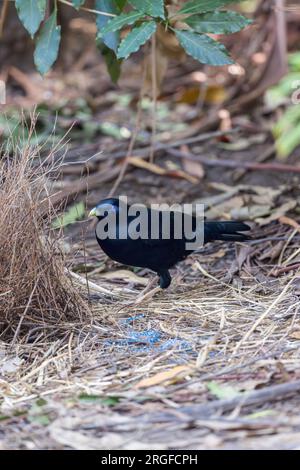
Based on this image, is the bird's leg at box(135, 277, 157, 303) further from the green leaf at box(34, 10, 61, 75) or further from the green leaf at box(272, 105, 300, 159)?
the green leaf at box(272, 105, 300, 159)

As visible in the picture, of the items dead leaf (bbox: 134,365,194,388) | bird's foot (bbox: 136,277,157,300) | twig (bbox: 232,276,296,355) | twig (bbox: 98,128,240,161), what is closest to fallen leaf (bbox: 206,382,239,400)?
dead leaf (bbox: 134,365,194,388)

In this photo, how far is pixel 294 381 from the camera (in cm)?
285

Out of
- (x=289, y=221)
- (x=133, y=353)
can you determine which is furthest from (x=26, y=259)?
(x=289, y=221)

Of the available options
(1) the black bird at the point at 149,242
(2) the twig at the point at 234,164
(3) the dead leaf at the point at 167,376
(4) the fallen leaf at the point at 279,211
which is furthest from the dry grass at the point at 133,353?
(2) the twig at the point at 234,164

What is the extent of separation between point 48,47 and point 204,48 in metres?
0.80

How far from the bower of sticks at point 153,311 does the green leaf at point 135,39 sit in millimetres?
432

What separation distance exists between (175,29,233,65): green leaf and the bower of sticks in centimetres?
70

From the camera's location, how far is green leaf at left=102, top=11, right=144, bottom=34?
152 inches

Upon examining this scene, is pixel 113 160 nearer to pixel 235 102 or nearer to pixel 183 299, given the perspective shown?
pixel 235 102

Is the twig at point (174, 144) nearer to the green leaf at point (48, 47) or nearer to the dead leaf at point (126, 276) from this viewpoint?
the dead leaf at point (126, 276)

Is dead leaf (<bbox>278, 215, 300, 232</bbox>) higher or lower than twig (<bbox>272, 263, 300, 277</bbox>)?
higher

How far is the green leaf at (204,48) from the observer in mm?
3963

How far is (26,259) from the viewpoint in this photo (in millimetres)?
3553

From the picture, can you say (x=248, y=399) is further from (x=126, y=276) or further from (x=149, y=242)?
(x=126, y=276)
